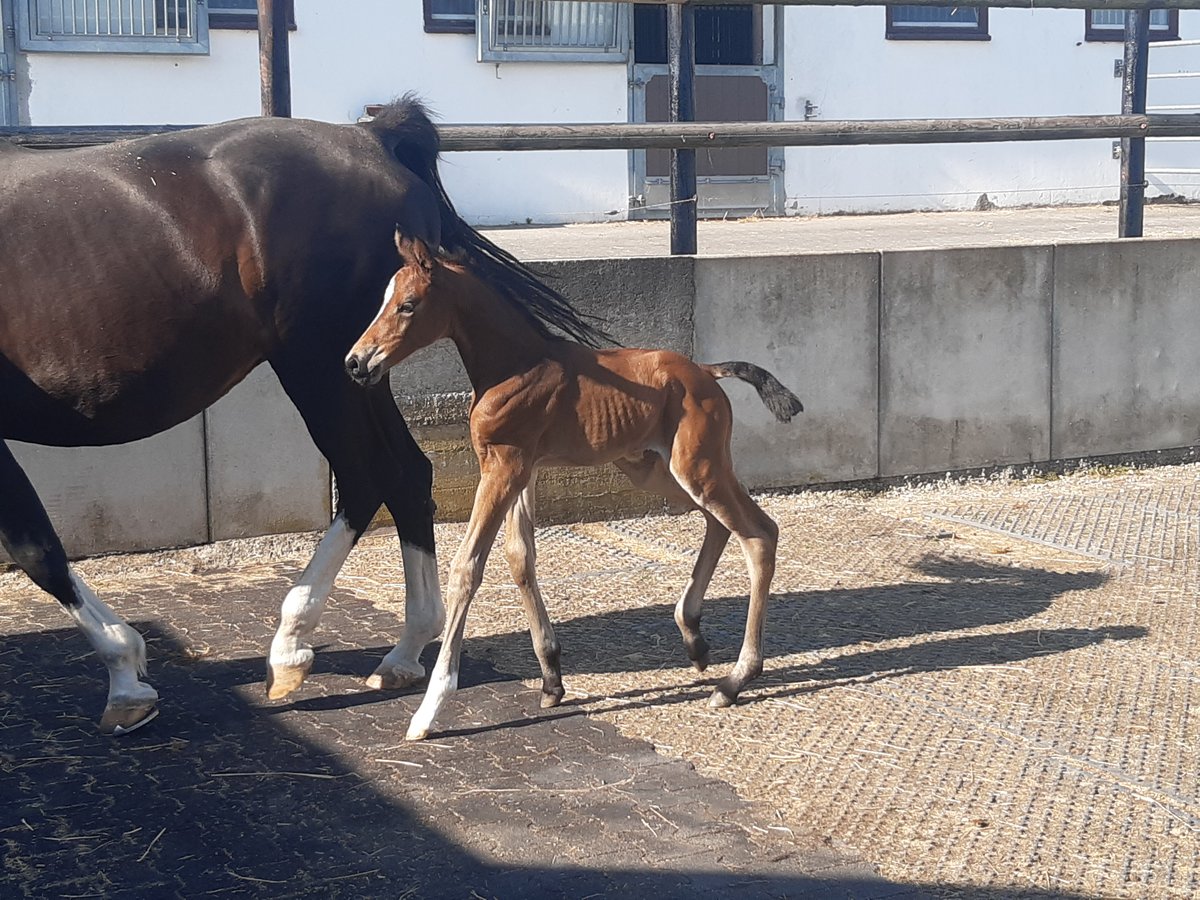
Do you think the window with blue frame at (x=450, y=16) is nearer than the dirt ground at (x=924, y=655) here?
No

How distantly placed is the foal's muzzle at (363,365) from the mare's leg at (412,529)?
70 centimetres

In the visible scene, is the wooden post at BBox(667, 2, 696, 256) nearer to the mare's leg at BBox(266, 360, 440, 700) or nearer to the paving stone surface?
the mare's leg at BBox(266, 360, 440, 700)

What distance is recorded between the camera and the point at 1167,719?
4664 mm

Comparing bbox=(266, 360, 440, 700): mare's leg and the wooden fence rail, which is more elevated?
the wooden fence rail

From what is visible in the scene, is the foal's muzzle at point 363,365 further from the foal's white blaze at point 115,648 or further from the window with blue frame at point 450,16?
the window with blue frame at point 450,16

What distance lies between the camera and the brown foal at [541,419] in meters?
4.64

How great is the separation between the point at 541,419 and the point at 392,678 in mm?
1042

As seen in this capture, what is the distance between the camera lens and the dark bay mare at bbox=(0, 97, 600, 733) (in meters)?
4.83

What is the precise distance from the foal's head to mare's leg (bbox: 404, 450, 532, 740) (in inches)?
17.2

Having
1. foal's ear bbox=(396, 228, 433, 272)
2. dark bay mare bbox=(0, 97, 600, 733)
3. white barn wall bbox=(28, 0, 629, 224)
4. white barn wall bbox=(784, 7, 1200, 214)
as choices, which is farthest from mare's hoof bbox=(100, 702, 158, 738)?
white barn wall bbox=(784, 7, 1200, 214)

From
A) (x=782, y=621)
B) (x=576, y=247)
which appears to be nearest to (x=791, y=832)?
(x=782, y=621)

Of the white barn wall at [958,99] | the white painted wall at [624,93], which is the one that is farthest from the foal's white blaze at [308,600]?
the white barn wall at [958,99]

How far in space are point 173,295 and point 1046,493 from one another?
4.89 metres

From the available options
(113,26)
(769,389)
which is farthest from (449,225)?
(113,26)
